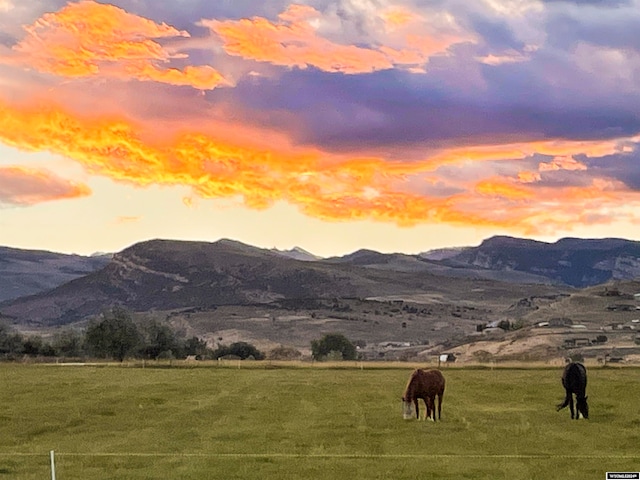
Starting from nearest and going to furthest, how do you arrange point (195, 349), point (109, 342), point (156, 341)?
point (109, 342) → point (156, 341) → point (195, 349)

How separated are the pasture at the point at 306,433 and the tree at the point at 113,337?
56.0 meters

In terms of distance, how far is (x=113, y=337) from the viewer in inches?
4449

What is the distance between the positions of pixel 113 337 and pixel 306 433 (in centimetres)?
8415

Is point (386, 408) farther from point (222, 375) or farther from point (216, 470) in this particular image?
point (222, 375)

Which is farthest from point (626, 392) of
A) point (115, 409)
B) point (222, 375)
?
point (222, 375)

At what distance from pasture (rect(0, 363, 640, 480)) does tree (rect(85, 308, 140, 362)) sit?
184 feet

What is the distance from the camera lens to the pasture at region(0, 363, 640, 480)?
981 inches

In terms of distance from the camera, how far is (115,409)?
139 feet

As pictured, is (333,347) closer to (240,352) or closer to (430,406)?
(240,352)

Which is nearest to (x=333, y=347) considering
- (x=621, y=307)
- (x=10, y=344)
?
(x=10, y=344)

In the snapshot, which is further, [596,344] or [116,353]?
[596,344]

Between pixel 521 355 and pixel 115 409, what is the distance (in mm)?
90947

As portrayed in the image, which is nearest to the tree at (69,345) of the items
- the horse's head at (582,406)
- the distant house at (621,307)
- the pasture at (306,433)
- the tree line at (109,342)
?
the tree line at (109,342)

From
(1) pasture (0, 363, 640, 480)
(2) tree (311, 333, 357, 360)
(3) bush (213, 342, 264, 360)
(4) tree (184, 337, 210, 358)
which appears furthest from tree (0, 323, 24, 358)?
(1) pasture (0, 363, 640, 480)
